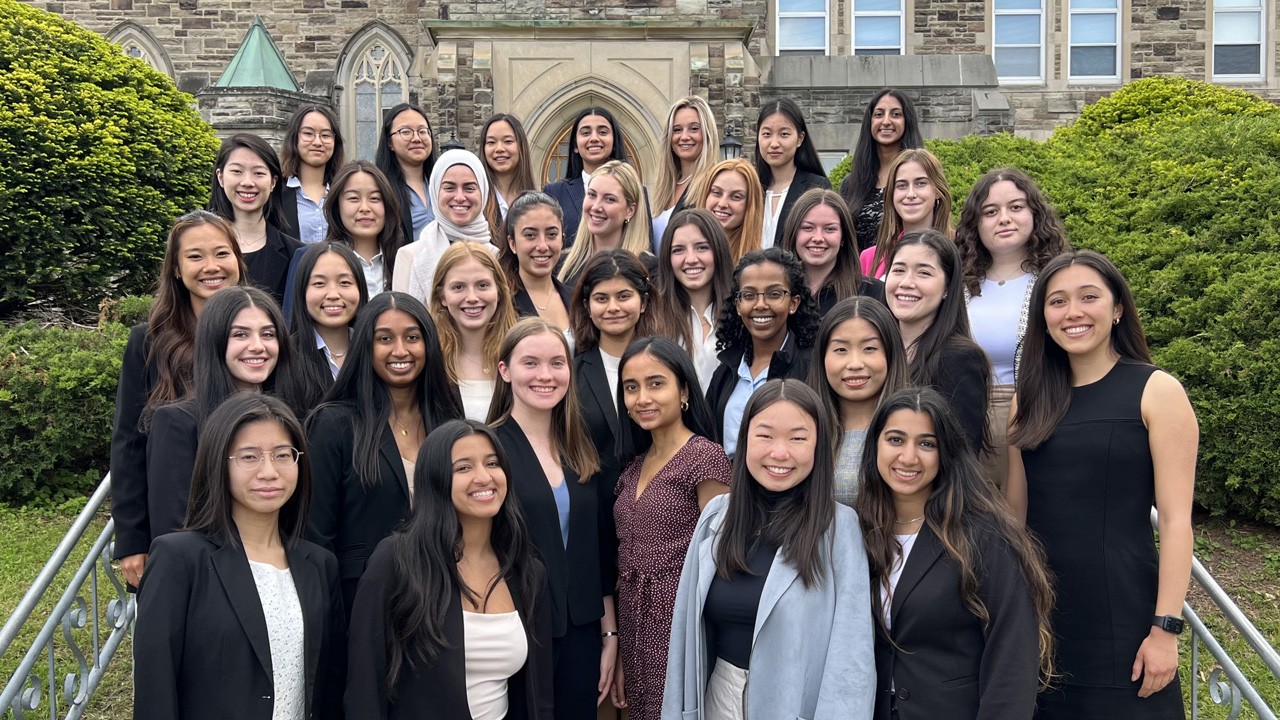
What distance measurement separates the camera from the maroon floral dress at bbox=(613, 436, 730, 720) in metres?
3.83

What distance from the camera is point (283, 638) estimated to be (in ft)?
10.8

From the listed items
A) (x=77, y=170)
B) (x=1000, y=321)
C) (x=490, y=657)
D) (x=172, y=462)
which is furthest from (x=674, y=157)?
(x=77, y=170)

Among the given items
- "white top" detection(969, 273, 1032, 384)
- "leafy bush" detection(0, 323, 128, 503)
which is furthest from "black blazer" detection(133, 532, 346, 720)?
"leafy bush" detection(0, 323, 128, 503)

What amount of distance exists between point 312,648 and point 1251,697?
122 inches

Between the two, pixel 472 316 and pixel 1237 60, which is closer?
pixel 472 316

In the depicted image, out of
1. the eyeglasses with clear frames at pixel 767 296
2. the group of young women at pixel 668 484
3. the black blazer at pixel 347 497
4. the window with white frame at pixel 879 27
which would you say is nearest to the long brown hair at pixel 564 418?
the group of young women at pixel 668 484

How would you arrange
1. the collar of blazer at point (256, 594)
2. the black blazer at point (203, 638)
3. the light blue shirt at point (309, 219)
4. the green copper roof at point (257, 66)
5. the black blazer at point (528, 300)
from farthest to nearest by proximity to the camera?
the green copper roof at point (257, 66)
the light blue shirt at point (309, 219)
the black blazer at point (528, 300)
the collar of blazer at point (256, 594)
the black blazer at point (203, 638)

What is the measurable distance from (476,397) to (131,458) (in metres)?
1.19

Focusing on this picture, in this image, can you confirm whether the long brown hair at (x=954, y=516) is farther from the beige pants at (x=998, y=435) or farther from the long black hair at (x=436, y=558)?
the long black hair at (x=436, y=558)

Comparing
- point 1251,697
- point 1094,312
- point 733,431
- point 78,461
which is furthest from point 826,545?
point 78,461

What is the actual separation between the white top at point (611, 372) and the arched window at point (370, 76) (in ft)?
52.1

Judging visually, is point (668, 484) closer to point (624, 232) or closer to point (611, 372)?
point (611, 372)

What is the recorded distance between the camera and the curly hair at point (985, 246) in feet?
15.1

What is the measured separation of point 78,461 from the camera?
7.83m
